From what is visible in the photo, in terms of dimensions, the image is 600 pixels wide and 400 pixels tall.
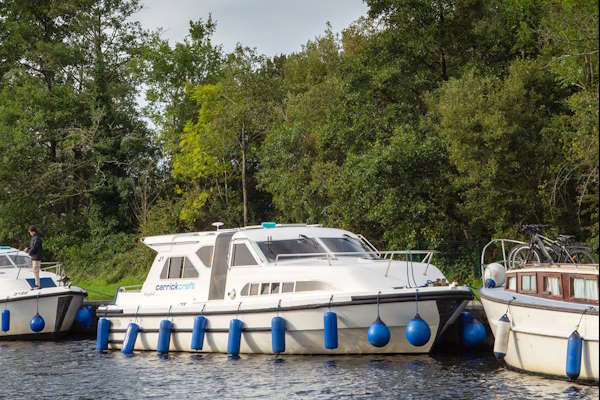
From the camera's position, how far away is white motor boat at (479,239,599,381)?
15.1 meters

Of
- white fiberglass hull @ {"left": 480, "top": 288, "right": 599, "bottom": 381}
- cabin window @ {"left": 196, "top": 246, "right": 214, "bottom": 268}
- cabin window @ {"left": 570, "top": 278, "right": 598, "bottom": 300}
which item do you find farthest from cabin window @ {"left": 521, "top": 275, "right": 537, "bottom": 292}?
cabin window @ {"left": 196, "top": 246, "right": 214, "bottom": 268}

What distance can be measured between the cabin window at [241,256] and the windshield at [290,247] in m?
0.32

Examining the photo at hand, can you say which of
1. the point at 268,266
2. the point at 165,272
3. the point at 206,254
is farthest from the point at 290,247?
the point at 165,272

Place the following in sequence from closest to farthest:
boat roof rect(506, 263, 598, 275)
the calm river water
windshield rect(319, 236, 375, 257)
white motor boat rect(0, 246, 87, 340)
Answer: the calm river water, boat roof rect(506, 263, 598, 275), windshield rect(319, 236, 375, 257), white motor boat rect(0, 246, 87, 340)

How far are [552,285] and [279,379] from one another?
5.45m

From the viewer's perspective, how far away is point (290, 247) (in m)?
21.3

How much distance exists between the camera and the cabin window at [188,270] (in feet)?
73.1

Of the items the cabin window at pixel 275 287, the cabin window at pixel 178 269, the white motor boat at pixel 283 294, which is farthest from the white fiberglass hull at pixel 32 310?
the cabin window at pixel 275 287

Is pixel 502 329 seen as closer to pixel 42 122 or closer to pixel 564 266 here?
pixel 564 266

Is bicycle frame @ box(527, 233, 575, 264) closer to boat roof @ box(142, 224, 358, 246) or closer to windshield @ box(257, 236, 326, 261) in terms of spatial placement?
boat roof @ box(142, 224, 358, 246)

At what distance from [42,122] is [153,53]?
6.72m

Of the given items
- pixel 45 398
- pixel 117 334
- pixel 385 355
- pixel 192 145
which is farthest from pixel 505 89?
pixel 192 145

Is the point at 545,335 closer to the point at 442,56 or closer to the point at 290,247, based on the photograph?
the point at 290,247

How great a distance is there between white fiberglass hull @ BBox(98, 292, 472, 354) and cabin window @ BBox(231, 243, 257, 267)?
3.98 feet
